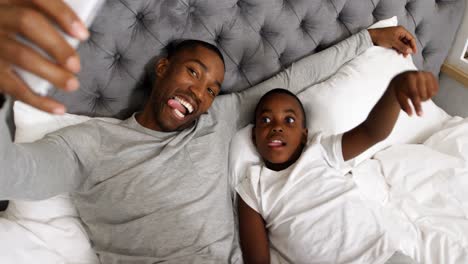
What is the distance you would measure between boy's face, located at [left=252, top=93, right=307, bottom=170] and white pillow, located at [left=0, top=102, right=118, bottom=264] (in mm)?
573

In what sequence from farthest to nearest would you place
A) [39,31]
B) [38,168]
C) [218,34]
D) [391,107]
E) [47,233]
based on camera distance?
[218,34] → [47,233] → [391,107] → [38,168] → [39,31]

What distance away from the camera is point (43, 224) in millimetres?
1011

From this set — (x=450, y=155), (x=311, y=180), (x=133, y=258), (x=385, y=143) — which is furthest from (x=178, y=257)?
(x=450, y=155)

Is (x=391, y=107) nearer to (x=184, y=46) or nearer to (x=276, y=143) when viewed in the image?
(x=276, y=143)

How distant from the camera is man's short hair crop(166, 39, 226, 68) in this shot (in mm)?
1125

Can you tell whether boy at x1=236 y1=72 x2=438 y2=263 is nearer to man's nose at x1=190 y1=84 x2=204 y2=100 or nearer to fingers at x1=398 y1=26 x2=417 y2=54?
man's nose at x1=190 y1=84 x2=204 y2=100

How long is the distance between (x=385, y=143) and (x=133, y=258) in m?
0.99

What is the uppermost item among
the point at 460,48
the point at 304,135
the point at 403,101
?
the point at 403,101

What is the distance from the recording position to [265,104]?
3.89ft

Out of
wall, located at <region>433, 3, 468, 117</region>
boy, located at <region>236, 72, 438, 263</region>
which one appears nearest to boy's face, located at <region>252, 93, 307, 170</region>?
boy, located at <region>236, 72, 438, 263</region>

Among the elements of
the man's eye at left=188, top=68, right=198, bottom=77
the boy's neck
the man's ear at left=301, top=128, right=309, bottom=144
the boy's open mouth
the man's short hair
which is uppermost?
the man's short hair

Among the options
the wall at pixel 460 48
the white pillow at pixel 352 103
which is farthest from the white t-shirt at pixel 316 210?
the wall at pixel 460 48

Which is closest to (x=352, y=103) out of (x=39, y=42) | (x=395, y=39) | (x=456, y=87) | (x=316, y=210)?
(x=395, y=39)

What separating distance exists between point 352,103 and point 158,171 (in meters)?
0.73
